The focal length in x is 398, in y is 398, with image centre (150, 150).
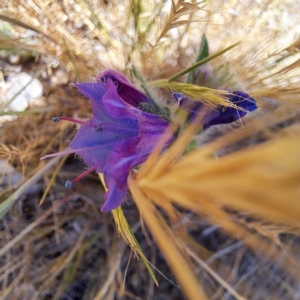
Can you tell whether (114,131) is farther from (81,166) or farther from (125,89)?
(81,166)

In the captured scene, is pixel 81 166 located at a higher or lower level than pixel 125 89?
lower

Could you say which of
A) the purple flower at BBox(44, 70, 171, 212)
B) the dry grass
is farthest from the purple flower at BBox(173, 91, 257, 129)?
the dry grass

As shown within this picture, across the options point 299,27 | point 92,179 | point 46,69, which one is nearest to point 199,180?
point 92,179

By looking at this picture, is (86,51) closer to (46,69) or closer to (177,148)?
(46,69)

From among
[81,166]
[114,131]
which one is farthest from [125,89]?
[81,166]

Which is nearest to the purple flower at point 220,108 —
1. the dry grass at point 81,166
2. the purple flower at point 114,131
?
the purple flower at point 114,131
